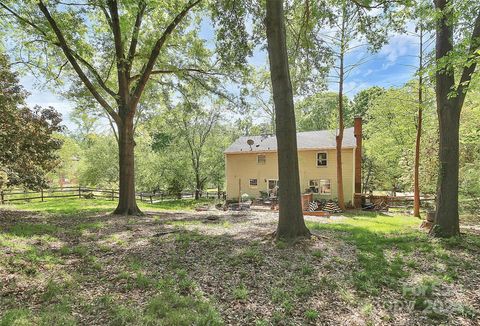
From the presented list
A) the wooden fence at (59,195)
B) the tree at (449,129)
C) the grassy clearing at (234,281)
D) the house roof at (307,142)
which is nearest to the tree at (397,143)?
the house roof at (307,142)

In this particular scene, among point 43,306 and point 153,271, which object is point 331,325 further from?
point 43,306

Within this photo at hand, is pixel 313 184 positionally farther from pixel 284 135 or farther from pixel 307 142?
pixel 284 135

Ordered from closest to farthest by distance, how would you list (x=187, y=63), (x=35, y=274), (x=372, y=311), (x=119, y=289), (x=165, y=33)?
(x=372, y=311) → (x=119, y=289) → (x=35, y=274) → (x=165, y=33) → (x=187, y=63)

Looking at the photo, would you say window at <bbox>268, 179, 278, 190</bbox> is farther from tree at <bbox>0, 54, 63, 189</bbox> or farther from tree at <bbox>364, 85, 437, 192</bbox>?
tree at <bbox>0, 54, 63, 189</bbox>

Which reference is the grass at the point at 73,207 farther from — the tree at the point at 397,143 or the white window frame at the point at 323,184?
the tree at the point at 397,143

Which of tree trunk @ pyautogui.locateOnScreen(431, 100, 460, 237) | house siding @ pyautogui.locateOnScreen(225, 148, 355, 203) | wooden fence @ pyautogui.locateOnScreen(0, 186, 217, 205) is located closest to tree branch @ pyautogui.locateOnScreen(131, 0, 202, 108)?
tree trunk @ pyautogui.locateOnScreen(431, 100, 460, 237)

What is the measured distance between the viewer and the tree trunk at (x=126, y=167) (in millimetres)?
12961

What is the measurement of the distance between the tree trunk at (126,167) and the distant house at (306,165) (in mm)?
10952

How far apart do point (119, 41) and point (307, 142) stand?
1686cm

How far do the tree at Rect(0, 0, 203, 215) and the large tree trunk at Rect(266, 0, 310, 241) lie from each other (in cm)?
548

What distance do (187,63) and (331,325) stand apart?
13746 millimetres

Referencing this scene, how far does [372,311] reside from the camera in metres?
4.31

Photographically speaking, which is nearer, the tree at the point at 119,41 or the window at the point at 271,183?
the tree at the point at 119,41

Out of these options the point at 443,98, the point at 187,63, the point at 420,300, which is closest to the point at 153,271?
the point at 420,300
